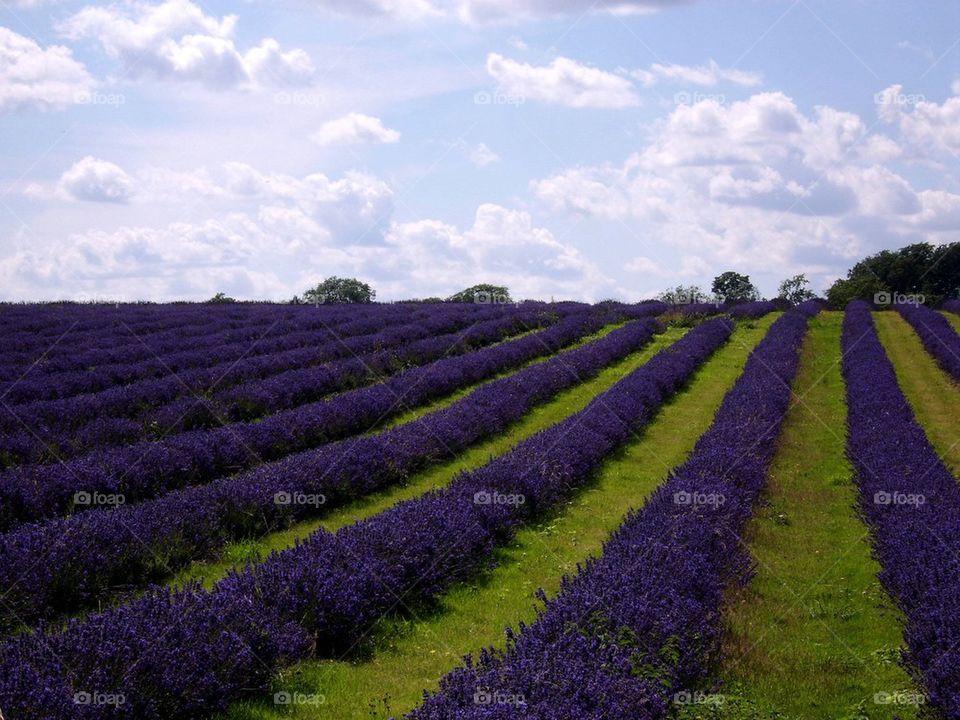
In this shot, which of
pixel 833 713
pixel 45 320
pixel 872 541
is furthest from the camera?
pixel 45 320

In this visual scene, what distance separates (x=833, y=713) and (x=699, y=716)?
3.75 feet

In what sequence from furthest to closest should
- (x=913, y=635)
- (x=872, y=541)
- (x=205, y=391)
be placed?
(x=205, y=391) < (x=872, y=541) < (x=913, y=635)

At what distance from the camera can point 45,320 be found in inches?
859

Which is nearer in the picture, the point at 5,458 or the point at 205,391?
the point at 5,458

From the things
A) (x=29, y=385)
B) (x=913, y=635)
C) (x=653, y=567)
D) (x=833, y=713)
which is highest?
(x=29, y=385)

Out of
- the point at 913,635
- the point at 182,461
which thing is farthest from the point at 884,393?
the point at 182,461

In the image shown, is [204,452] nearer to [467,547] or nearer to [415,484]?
[415,484]

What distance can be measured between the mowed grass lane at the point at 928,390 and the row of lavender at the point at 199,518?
6766mm

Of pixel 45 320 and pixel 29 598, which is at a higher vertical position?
pixel 45 320

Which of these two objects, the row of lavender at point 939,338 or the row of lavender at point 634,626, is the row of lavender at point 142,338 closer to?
the row of lavender at point 634,626

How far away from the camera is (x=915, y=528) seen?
7.07 meters

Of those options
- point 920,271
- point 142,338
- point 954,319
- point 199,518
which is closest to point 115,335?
point 142,338

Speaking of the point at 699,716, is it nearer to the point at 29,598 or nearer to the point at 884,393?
the point at 29,598

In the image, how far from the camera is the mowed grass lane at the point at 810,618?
512cm
